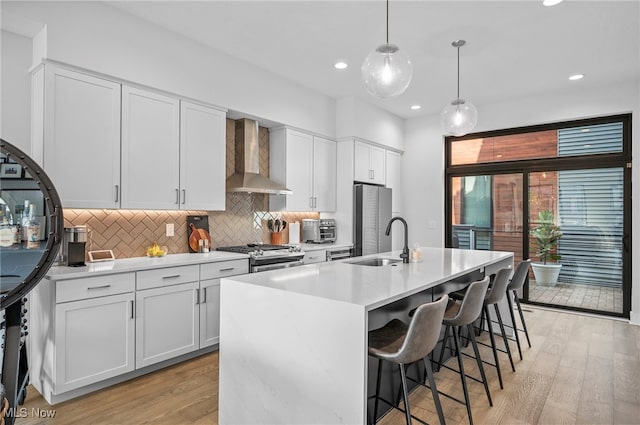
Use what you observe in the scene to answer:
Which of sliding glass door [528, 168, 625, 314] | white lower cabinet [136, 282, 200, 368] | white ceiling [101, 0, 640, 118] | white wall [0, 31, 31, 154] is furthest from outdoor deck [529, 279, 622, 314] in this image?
white wall [0, 31, 31, 154]

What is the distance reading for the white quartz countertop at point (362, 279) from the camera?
1895mm

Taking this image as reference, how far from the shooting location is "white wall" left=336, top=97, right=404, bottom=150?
5.24m

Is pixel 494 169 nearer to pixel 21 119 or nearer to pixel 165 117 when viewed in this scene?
pixel 165 117

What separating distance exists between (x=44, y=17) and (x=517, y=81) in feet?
15.6

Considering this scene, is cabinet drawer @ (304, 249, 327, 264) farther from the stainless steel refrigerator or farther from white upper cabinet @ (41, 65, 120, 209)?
white upper cabinet @ (41, 65, 120, 209)

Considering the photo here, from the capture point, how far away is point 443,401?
262 cm

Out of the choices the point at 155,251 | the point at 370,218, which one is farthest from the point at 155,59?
the point at 370,218

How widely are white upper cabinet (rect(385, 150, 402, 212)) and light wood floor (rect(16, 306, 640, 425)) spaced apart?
10.1ft

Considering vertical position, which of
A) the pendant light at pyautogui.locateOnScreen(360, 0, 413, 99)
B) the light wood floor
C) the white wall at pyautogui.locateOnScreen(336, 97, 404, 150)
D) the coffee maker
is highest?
the white wall at pyautogui.locateOnScreen(336, 97, 404, 150)

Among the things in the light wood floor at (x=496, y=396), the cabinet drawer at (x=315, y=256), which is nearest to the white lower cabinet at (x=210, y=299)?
the light wood floor at (x=496, y=396)

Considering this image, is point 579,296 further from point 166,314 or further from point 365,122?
point 166,314

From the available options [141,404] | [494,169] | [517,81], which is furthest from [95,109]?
[494,169]

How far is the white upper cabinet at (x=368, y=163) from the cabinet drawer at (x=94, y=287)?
3.25 m

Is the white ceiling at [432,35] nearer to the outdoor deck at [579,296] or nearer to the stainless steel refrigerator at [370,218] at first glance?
the stainless steel refrigerator at [370,218]
